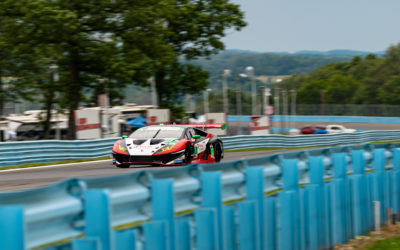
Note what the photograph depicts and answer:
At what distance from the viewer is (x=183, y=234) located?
4.14m

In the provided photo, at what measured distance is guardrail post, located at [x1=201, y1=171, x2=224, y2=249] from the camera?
4543mm

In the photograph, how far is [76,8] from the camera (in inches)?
1156

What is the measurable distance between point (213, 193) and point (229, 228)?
1.15ft

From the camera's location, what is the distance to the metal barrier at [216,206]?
321 cm

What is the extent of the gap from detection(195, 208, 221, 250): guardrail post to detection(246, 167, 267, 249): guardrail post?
71 cm

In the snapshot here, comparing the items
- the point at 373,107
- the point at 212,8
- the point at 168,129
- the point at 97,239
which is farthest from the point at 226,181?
the point at 373,107

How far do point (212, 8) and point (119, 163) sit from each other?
99.3ft

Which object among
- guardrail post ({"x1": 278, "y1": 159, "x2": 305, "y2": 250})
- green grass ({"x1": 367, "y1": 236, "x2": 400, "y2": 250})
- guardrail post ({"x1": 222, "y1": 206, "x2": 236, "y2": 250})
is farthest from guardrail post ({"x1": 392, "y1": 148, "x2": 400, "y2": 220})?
guardrail post ({"x1": 222, "y1": 206, "x2": 236, "y2": 250})

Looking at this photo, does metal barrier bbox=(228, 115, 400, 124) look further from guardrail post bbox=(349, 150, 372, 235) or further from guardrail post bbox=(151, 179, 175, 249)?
guardrail post bbox=(151, 179, 175, 249)

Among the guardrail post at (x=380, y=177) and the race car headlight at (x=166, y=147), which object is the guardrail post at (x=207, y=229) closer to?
the guardrail post at (x=380, y=177)

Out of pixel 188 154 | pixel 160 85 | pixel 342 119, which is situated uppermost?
pixel 160 85

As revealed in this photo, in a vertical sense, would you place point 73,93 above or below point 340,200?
above

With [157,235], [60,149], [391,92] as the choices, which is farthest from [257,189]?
[391,92]

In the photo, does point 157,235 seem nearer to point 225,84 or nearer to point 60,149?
point 60,149
